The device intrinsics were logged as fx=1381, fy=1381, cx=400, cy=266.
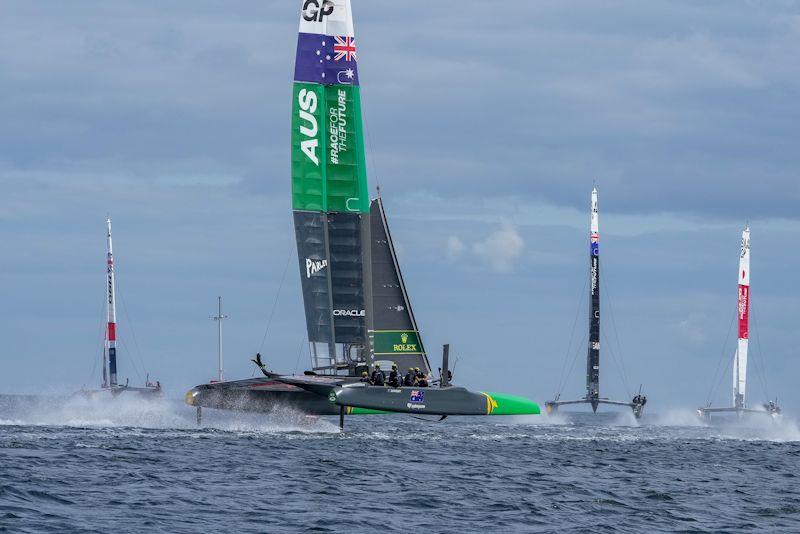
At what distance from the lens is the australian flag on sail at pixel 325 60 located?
46.7 m

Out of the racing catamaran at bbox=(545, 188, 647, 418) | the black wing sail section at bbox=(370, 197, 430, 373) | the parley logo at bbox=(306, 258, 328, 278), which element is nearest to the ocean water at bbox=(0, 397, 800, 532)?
the black wing sail section at bbox=(370, 197, 430, 373)

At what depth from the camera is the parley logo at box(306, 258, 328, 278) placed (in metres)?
46.8

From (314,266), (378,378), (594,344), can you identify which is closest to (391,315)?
(314,266)

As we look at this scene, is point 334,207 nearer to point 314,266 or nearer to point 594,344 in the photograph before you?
point 314,266

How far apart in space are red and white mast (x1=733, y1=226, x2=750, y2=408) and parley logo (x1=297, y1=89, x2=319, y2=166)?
3881 centimetres

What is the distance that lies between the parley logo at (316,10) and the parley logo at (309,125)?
256 centimetres

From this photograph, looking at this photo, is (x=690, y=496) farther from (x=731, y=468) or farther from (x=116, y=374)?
(x=116, y=374)

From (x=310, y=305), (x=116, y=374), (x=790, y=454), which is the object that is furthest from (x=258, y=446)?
(x=116, y=374)

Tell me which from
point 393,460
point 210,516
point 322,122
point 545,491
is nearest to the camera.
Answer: point 210,516

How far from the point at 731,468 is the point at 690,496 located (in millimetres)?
9214

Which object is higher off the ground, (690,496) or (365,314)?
(365,314)

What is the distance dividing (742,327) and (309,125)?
40511 mm

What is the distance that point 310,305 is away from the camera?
4706 cm

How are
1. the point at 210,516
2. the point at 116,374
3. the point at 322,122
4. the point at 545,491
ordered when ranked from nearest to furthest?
1. the point at 210,516
2. the point at 545,491
3. the point at 322,122
4. the point at 116,374
